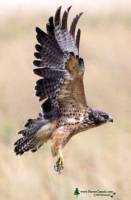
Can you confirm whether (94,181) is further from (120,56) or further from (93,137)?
(120,56)

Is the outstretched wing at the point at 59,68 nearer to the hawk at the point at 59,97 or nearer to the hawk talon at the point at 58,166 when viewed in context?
the hawk at the point at 59,97

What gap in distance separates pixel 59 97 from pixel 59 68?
0.81 ft

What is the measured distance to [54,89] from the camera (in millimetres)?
13836

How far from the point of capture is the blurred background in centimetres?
1936

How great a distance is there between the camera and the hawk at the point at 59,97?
1380 centimetres

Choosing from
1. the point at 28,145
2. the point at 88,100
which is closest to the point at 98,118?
the point at 28,145

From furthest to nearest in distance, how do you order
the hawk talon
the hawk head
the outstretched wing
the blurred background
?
the blurred background → the hawk head → the outstretched wing → the hawk talon

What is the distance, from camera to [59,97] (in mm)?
13852

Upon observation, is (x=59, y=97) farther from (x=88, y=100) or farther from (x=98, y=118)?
(x=88, y=100)

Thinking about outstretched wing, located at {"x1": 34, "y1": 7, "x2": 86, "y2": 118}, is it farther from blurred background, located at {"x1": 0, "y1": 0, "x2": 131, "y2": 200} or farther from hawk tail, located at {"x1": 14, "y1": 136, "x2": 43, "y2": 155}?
blurred background, located at {"x1": 0, "y1": 0, "x2": 131, "y2": 200}

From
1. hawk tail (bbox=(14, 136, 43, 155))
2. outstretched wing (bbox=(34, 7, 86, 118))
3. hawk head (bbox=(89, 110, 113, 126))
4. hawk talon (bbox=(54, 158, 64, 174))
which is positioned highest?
outstretched wing (bbox=(34, 7, 86, 118))

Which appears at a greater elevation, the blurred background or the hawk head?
the blurred background

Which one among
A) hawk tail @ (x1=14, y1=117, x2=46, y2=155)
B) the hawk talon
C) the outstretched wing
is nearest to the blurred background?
hawk tail @ (x1=14, y1=117, x2=46, y2=155)

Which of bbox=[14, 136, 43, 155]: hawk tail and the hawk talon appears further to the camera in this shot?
bbox=[14, 136, 43, 155]: hawk tail
